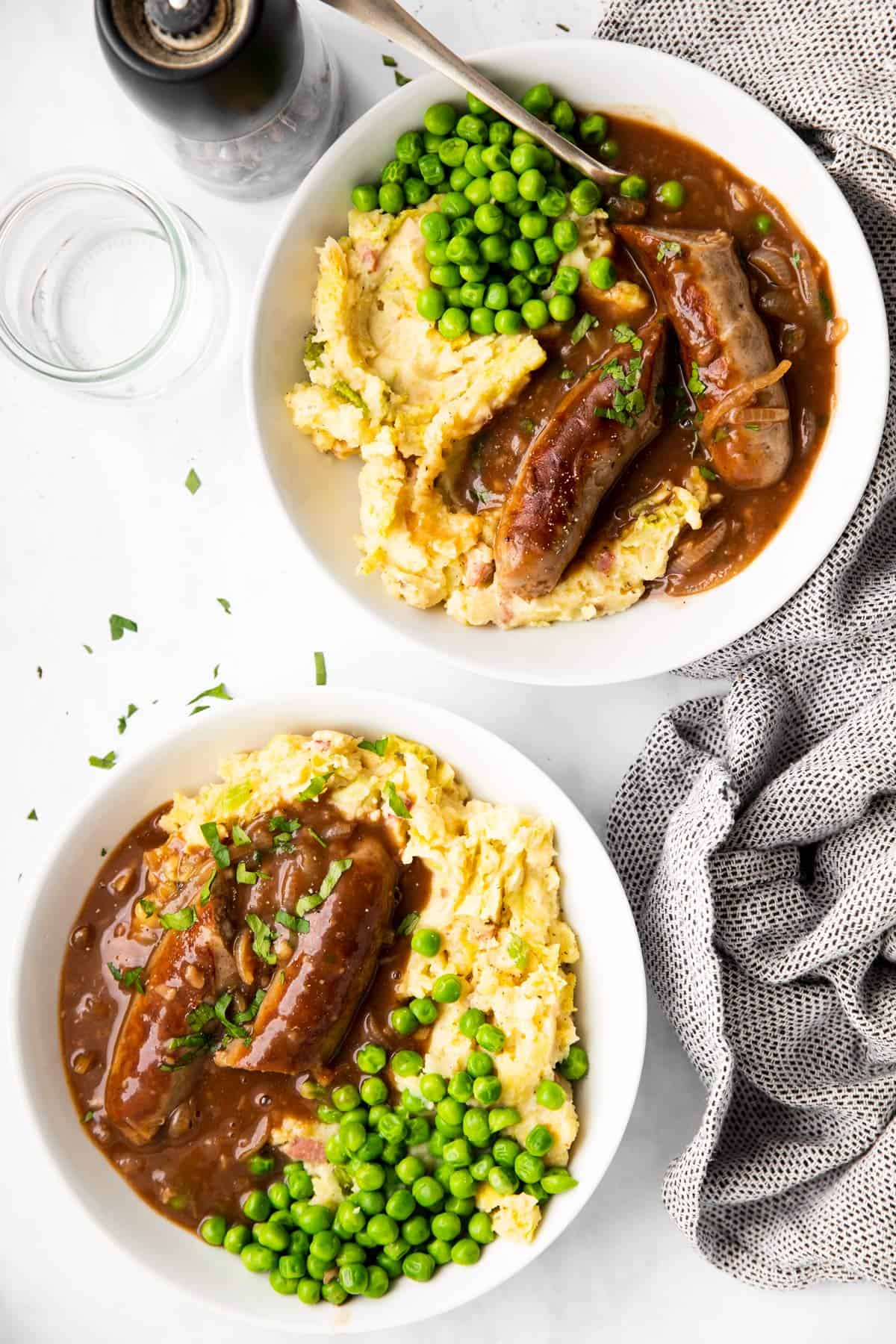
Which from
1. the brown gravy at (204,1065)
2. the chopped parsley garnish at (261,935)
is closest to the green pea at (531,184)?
the brown gravy at (204,1065)

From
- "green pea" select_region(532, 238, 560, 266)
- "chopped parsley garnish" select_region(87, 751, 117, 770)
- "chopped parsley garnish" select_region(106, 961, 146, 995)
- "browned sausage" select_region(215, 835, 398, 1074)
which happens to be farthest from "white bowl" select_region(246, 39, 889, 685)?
"chopped parsley garnish" select_region(106, 961, 146, 995)

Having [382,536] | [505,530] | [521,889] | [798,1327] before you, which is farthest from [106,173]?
[798,1327]

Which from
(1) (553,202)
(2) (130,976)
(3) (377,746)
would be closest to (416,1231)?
(2) (130,976)

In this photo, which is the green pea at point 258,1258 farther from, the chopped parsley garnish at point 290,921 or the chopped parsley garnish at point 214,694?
the chopped parsley garnish at point 214,694

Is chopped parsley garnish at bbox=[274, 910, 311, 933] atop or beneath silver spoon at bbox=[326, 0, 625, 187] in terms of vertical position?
beneath

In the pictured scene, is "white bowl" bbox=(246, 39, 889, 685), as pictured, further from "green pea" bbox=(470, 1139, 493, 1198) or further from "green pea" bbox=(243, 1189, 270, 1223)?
"green pea" bbox=(243, 1189, 270, 1223)

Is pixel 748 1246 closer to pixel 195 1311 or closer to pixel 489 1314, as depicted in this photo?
pixel 489 1314

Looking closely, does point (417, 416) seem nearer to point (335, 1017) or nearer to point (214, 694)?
point (214, 694)
